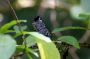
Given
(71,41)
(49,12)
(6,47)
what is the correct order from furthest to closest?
(49,12)
(71,41)
(6,47)

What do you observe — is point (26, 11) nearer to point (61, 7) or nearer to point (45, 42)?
point (61, 7)

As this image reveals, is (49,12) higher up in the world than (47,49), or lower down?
lower down

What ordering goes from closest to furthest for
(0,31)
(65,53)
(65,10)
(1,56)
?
(1,56) < (0,31) < (65,53) < (65,10)

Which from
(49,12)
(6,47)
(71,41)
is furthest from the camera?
(49,12)

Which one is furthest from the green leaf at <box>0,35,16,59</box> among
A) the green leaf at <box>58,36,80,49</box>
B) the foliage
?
the green leaf at <box>58,36,80,49</box>

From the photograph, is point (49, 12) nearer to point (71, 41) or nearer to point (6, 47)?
point (71, 41)

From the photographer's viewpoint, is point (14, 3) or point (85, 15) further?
point (14, 3)

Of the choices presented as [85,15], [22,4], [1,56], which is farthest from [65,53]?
[22,4]

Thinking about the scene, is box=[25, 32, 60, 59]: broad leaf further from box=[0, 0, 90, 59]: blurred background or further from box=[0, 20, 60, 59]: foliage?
box=[0, 0, 90, 59]: blurred background

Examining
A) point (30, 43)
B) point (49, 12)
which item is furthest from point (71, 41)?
point (49, 12)

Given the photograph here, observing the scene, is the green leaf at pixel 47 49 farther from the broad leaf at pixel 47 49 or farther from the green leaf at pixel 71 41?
the green leaf at pixel 71 41
